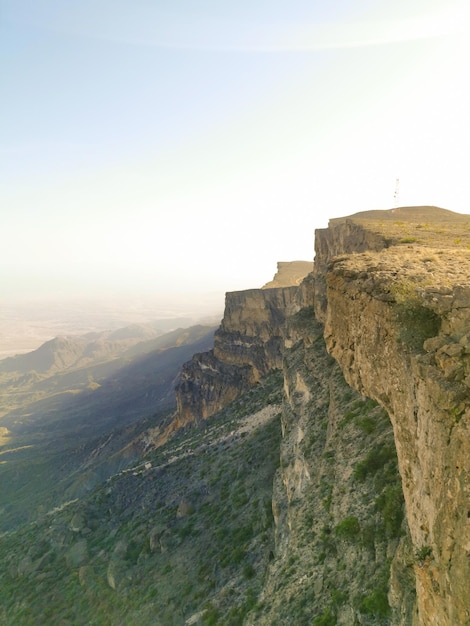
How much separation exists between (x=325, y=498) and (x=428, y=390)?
29.5 ft

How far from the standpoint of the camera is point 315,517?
15.2 meters

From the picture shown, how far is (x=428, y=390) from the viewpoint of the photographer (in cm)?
833

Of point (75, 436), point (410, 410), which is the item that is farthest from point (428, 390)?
point (75, 436)

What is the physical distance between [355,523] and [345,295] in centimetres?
842

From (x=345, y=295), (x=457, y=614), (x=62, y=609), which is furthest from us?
(x=62, y=609)

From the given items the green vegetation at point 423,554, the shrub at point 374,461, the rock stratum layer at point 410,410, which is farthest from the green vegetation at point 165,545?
the green vegetation at point 423,554

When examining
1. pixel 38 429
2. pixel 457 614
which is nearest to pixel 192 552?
pixel 457 614

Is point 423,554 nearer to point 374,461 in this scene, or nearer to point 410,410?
point 410,410

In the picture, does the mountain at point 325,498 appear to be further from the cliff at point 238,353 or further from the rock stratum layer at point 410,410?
the cliff at point 238,353

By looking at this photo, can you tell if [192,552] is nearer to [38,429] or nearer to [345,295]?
[345,295]

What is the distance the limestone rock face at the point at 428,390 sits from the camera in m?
7.17

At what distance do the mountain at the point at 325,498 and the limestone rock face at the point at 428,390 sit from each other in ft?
0.14

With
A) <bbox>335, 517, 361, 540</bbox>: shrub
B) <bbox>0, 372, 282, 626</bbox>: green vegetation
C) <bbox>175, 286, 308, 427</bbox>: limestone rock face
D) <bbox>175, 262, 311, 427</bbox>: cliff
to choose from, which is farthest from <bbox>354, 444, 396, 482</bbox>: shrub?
<bbox>175, 286, 308, 427</bbox>: limestone rock face

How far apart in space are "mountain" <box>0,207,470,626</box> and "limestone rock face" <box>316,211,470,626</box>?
0.04m
